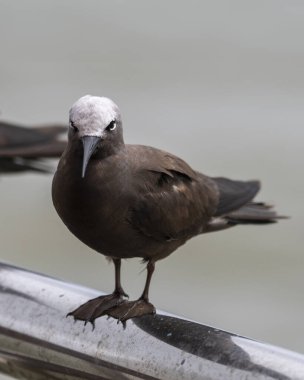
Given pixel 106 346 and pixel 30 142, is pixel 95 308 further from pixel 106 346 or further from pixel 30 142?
pixel 30 142

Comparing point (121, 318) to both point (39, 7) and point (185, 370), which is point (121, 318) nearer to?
point (185, 370)

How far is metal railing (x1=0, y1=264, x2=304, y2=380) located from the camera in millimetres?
2141

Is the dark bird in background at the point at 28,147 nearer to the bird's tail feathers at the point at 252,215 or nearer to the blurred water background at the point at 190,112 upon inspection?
the blurred water background at the point at 190,112

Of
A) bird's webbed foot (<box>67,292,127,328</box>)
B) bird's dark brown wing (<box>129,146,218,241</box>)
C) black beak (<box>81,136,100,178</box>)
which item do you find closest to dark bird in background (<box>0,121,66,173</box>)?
bird's dark brown wing (<box>129,146,218,241</box>)

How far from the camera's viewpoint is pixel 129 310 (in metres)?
2.86

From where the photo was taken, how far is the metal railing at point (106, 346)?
2.14 meters

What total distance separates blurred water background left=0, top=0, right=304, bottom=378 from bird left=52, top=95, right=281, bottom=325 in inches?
112

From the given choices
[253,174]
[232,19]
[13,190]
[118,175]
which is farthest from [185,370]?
[232,19]

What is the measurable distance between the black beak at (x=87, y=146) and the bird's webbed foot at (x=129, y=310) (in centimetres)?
34

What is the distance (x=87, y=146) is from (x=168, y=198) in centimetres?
61

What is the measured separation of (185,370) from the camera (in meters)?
2.19

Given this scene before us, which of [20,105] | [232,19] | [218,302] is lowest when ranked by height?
[218,302]

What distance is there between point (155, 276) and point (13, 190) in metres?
1.48

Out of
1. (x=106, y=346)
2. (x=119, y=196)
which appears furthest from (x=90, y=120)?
(x=106, y=346)
